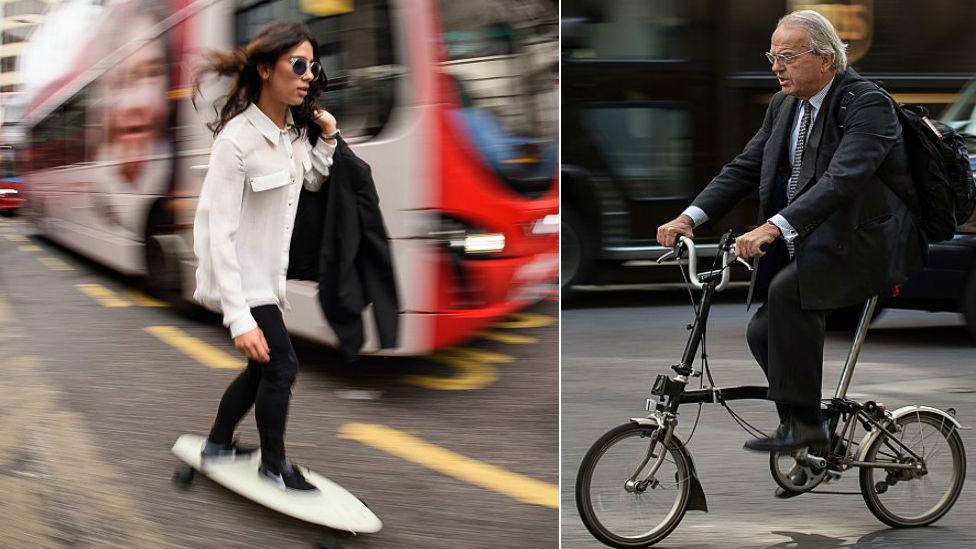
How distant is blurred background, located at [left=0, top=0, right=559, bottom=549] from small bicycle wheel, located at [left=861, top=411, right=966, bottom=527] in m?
1.02

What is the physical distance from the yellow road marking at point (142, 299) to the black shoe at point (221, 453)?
37 cm

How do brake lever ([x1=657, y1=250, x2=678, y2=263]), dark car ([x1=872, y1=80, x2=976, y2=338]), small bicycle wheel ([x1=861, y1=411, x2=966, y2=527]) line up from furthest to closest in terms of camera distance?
1. dark car ([x1=872, y1=80, x2=976, y2=338])
2. small bicycle wheel ([x1=861, y1=411, x2=966, y2=527])
3. brake lever ([x1=657, y1=250, x2=678, y2=263])

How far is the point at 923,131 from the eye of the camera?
3.55m

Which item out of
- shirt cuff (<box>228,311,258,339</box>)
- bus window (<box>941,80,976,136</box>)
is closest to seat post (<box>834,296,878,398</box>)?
shirt cuff (<box>228,311,258,339</box>)

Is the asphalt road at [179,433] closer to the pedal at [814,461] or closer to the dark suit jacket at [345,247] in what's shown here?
the dark suit jacket at [345,247]

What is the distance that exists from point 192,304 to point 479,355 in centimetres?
82

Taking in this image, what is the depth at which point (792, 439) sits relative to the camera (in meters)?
3.59

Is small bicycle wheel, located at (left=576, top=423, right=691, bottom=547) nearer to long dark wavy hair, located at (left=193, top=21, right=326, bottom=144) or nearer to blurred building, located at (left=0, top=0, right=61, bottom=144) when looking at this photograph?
long dark wavy hair, located at (left=193, top=21, right=326, bottom=144)

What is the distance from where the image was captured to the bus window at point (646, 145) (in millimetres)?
8047

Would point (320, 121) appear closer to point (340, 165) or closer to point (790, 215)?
point (340, 165)

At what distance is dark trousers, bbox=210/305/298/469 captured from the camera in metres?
2.97

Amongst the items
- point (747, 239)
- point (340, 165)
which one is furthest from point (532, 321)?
point (340, 165)

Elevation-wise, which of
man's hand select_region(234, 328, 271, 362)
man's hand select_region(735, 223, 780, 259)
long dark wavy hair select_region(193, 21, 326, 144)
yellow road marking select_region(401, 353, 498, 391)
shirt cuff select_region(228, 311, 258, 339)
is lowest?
yellow road marking select_region(401, 353, 498, 391)

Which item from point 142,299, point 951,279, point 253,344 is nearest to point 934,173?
point 253,344
